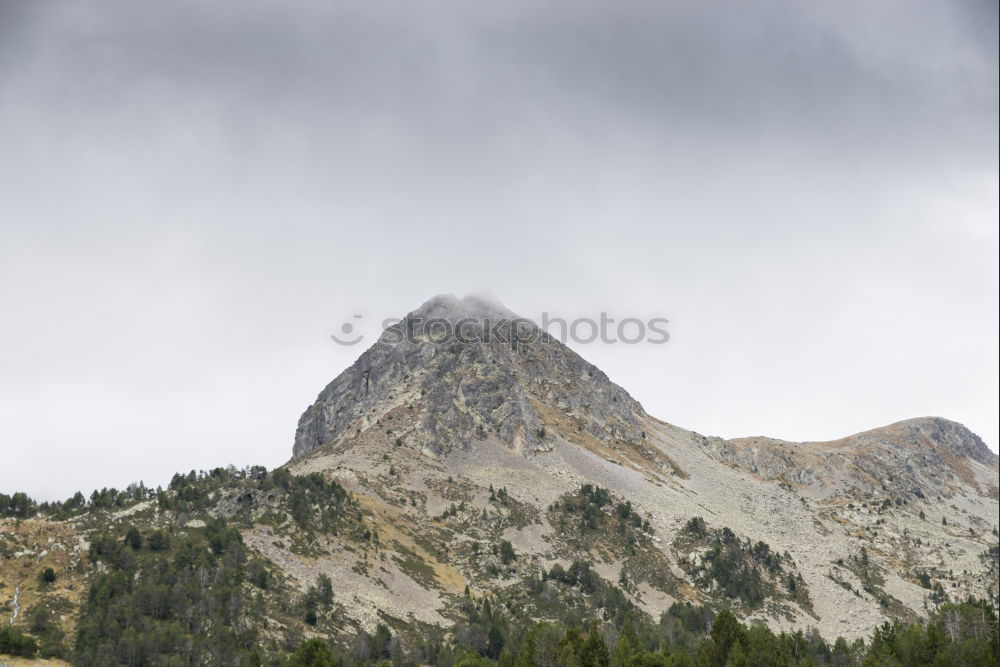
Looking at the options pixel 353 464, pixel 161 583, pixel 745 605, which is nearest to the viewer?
pixel 161 583

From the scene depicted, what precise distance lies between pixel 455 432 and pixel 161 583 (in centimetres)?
10330

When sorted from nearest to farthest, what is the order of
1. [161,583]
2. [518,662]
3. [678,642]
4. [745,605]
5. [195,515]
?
[518,662] → [161,583] → [678,642] → [195,515] → [745,605]

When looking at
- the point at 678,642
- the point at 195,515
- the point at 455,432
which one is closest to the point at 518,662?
the point at 678,642

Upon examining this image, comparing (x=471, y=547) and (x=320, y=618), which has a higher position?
(x=471, y=547)

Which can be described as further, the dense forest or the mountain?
the mountain

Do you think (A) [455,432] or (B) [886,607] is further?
(A) [455,432]

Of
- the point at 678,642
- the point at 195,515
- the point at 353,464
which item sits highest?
the point at 353,464

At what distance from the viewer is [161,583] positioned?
10288cm

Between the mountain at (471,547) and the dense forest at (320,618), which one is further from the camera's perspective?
the mountain at (471,547)

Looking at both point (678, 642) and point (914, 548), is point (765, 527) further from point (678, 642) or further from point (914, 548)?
point (678, 642)

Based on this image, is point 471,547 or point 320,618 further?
point 471,547

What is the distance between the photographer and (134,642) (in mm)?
87375

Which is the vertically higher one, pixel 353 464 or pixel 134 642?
pixel 353 464

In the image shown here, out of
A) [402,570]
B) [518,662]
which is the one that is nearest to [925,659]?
[518,662]
